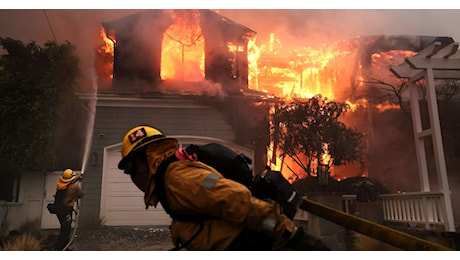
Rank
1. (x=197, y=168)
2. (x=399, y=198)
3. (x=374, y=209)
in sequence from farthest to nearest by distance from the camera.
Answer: (x=374, y=209) → (x=399, y=198) → (x=197, y=168)

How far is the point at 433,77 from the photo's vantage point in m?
5.55

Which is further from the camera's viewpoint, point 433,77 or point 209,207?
point 433,77

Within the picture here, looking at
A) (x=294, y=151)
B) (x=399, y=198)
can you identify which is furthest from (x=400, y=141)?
(x=399, y=198)

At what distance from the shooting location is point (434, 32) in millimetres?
8820

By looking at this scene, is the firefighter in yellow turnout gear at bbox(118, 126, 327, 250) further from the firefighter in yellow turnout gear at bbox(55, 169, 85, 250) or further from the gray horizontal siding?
the gray horizontal siding

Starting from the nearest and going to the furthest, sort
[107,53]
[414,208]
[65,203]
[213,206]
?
[213,206] < [414,208] < [65,203] < [107,53]

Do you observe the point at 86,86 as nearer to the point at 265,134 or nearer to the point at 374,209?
the point at 265,134

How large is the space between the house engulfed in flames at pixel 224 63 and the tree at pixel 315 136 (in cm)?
101

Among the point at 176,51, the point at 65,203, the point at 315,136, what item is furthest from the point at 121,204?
the point at 315,136

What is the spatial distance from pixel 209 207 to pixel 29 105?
7755 mm

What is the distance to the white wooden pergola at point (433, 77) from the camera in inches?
202

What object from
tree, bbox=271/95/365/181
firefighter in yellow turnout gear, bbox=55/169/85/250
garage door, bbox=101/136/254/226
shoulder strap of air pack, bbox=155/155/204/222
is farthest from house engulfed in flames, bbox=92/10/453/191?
shoulder strap of air pack, bbox=155/155/204/222

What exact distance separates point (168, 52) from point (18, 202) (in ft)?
17.1

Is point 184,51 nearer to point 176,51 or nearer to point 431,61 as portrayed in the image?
point 176,51
